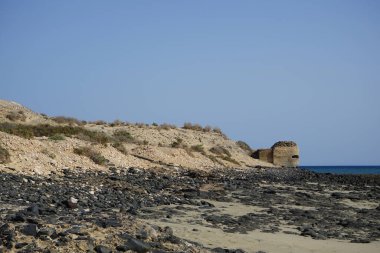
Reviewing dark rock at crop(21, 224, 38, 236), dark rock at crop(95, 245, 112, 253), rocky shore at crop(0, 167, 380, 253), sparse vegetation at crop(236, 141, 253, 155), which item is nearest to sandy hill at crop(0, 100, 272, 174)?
rocky shore at crop(0, 167, 380, 253)

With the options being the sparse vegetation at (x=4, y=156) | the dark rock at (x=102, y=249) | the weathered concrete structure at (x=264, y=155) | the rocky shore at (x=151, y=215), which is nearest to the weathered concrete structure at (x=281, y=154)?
the weathered concrete structure at (x=264, y=155)

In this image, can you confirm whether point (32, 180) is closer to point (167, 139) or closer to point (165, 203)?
point (165, 203)

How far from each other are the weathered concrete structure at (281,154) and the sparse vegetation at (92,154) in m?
35.3

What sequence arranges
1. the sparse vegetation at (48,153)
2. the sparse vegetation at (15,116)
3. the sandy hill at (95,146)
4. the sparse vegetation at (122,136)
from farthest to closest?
the sparse vegetation at (15,116), the sparse vegetation at (122,136), the sparse vegetation at (48,153), the sandy hill at (95,146)

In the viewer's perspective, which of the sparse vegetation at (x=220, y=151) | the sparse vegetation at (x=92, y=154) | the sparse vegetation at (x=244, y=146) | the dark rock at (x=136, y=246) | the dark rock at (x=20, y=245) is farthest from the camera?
the sparse vegetation at (x=244, y=146)

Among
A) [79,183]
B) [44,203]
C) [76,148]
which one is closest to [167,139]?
[76,148]

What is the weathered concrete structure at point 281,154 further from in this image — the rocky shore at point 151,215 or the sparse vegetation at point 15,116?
the rocky shore at point 151,215

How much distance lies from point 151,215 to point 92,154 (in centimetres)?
1077

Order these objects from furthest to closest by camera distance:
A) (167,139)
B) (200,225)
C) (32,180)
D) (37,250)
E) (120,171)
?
(167,139) → (120,171) → (32,180) → (200,225) → (37,250)

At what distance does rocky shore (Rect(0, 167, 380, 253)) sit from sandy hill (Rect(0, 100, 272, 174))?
5.37 feet

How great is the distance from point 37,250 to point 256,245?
4.18 m

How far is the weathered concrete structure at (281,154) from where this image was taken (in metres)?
53.6

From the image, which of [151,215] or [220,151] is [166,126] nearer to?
[220,151]

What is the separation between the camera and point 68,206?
960 centimetres
